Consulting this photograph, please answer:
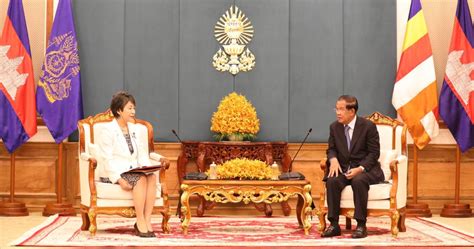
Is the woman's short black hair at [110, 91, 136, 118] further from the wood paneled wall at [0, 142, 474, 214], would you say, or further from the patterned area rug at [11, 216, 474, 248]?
the wood paneled wall at [0, 142, 474, 214]

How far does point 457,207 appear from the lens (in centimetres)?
931

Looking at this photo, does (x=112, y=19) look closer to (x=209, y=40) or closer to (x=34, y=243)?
(x=209, y=40)

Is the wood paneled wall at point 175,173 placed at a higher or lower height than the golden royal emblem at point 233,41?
lower

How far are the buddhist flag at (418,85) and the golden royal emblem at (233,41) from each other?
5.58ft

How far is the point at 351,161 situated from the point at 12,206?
3817mm

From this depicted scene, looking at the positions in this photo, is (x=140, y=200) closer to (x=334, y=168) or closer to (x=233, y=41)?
(x=334, y=168)

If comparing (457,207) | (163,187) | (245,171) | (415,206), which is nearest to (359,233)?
(245,171)

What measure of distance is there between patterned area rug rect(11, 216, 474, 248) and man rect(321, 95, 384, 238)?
25 centimetres

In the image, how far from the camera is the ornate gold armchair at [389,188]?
279 inches

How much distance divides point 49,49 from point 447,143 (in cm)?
450

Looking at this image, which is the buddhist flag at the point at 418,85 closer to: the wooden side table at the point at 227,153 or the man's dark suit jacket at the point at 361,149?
the wooden side table at the point at 227,153

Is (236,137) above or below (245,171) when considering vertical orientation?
above

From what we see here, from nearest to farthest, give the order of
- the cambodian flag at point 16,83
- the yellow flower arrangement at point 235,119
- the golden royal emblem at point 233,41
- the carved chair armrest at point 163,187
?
the carved chair armrest at point 163,187 < the cambodian flag at point 16,83 < the yellow flower arrangement at point 235,119 < the golden royal emblem at point 233,41

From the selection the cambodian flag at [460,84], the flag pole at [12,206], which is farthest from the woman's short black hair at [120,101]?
the cambodian flag at [460,84]
